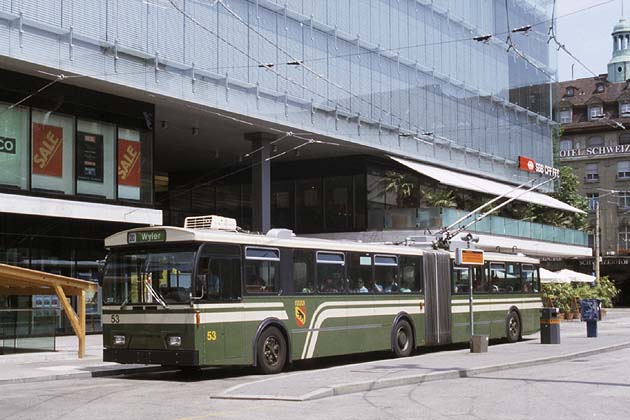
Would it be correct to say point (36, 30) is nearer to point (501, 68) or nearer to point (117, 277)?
point (117, 277)

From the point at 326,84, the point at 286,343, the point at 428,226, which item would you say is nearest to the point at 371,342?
the point at 286,343

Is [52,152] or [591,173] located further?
[591,173]

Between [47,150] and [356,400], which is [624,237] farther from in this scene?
[356,400]

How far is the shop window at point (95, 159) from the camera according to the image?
31.4m

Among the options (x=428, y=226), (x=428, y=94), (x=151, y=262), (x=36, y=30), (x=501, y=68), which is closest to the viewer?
(x=151, y=262)

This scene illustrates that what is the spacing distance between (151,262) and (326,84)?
2340 centimetres

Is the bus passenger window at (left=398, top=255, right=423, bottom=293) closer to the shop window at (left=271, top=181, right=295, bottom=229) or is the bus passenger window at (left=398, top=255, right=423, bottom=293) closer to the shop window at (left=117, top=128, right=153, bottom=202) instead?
the shop window at (left=117, top=128, right=153, bottom=202)

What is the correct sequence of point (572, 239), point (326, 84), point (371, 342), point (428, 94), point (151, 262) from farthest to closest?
1. point (572, 239)
2. point (428, 94)
3. point (326, 84)
4. point (371, 342)
5. point (151, 262)

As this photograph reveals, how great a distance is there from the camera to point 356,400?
14.4 meters

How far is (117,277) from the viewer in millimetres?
18734

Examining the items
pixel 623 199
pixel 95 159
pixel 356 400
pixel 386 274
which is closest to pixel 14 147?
pixel 95 159

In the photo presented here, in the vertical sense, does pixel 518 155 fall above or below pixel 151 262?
above

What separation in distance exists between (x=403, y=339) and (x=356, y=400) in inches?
399

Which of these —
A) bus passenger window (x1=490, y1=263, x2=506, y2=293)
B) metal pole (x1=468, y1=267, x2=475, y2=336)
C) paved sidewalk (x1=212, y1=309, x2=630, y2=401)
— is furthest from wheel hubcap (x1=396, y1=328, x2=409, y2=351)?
bus passenger window (x1=490, y1=263, x2=506, y2=293)
